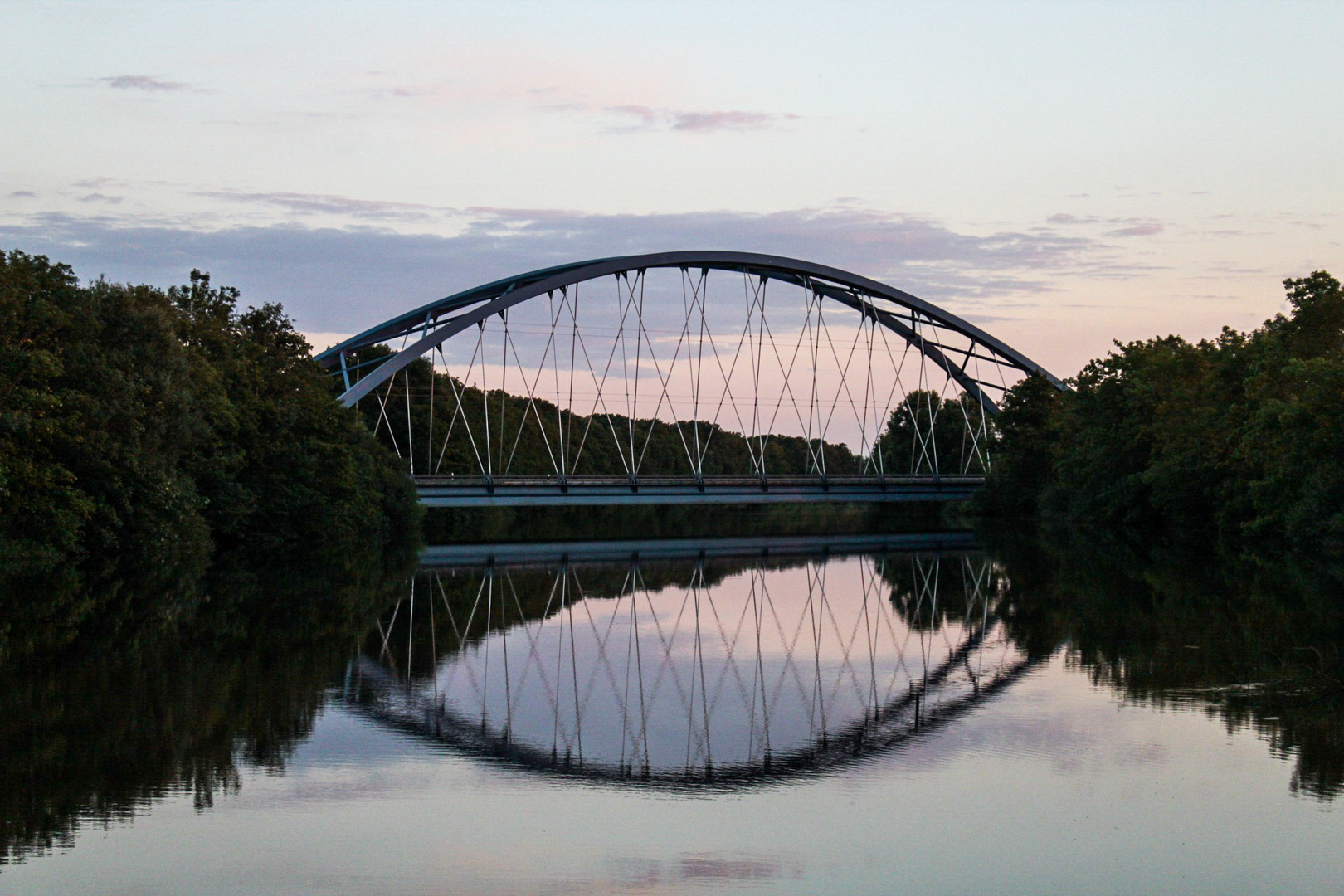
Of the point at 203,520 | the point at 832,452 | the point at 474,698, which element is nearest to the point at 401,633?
the point at 474,698

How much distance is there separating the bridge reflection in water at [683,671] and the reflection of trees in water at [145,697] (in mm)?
1033

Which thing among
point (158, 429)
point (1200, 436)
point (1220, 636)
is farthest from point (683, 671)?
point (1200, 436)

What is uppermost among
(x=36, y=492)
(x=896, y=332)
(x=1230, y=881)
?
(x=896, y=332)

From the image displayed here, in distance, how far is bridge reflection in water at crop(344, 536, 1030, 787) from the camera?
12547mm

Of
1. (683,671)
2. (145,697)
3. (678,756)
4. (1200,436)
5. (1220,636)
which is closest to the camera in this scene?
(678,756)

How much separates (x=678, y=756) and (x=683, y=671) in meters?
5.65

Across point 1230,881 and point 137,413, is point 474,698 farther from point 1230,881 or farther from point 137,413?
point 137,413

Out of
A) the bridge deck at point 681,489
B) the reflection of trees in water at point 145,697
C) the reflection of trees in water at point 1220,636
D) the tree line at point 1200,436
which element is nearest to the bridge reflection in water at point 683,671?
the reflection of trees in water at point 145,697

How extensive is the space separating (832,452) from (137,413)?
126 metres

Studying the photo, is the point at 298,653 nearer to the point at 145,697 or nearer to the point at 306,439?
the point at 145,697

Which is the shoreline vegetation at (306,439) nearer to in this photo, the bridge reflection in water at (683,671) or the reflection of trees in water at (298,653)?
the reflection of trees in water at (298,653)

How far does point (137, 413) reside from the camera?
38.5m

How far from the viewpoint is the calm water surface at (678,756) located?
866 cm

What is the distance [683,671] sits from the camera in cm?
1784
